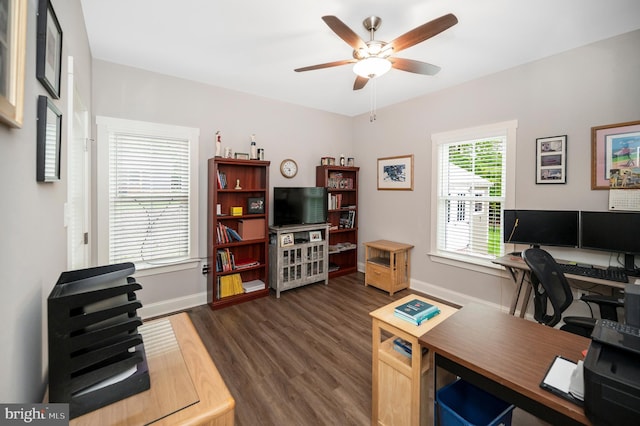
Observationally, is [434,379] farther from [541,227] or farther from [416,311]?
[541,227]

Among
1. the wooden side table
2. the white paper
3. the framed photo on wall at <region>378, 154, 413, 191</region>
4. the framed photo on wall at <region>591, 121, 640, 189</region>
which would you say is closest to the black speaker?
the white paper

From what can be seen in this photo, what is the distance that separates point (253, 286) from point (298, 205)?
4.22 ft

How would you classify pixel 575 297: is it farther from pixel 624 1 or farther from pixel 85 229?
pixel 85 229

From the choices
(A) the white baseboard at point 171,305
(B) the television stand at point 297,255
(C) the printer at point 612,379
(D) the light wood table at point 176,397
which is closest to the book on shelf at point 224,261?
(A) the white baseboard at point 171,305

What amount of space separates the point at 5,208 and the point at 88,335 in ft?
1.42

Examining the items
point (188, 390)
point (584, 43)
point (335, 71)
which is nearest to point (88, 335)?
point (188, 390)

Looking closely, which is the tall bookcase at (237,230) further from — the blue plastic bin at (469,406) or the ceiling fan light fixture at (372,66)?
the blue plastic bin at (469,406)

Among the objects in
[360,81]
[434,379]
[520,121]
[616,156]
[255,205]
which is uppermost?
[360,81]

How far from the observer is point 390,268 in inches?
150

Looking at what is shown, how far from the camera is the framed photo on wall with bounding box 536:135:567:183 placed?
272 centimetres

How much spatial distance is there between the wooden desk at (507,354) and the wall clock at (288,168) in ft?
10.4

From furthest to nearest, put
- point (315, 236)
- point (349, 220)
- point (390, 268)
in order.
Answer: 1. point (349, 220)
2. point (315, 236)
3. point (390, 268)

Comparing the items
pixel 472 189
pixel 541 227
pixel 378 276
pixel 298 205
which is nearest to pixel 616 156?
pixel 541 227

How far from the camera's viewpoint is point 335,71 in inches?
122
